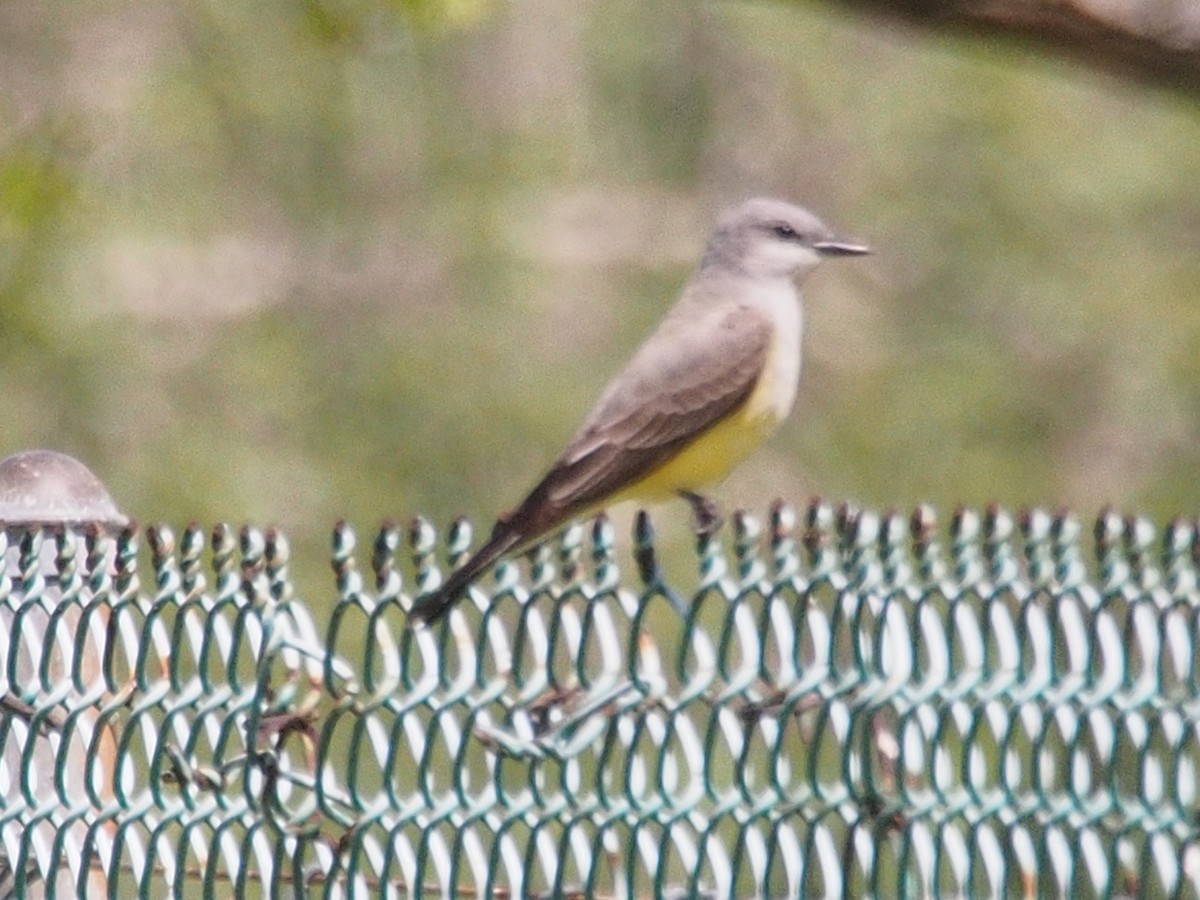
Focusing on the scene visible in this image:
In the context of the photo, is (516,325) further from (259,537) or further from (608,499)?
(259,537)

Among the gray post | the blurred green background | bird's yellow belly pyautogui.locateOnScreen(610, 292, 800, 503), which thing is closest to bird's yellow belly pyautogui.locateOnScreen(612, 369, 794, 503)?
bird's yellow belly pyautogui.locateOnScreen(610, 292, 800, 503)

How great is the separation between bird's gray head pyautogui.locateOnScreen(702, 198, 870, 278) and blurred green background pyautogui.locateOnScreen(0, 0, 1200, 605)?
3567 mm

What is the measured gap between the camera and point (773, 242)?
6.57 metres

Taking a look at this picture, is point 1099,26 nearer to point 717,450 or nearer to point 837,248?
point 837,248

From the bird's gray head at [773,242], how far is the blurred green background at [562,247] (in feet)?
11.7

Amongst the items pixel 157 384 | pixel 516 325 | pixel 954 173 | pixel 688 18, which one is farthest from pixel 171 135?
pixel 954 173

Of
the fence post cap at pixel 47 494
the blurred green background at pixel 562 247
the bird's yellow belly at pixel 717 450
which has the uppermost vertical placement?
the blurred green background at pixel 562 247

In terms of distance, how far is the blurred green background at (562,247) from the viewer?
35.0 ft

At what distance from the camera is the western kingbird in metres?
5.41

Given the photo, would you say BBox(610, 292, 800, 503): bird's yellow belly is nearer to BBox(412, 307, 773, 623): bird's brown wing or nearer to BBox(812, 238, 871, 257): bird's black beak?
BBox(412, 307, 773, 623): bird's brown wing

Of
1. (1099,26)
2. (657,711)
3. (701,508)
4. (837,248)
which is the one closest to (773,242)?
(837,248)

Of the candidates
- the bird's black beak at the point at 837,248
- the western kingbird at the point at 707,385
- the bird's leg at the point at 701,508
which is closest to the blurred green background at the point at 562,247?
the western kingbird at the point at 707,385

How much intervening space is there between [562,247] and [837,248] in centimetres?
557

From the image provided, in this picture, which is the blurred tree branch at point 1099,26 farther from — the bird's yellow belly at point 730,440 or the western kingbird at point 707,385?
the bird's yellow belly at point 730,440
